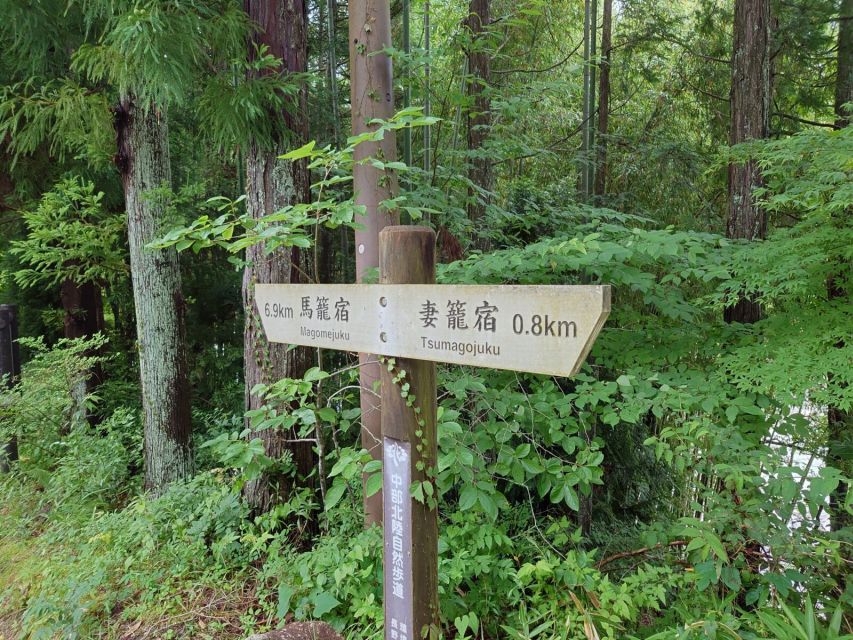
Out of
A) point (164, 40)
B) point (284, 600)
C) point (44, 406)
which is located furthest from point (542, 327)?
point (44, 406)

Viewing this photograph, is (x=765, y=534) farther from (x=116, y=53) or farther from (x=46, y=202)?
(x=46, y=202)

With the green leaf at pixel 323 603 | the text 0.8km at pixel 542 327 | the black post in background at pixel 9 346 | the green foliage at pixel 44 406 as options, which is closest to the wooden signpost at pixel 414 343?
the text 0.8km at pixel 542 327

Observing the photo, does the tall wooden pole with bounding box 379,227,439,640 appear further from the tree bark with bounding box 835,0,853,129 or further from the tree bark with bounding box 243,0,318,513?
the tree bark with bounding box 835,0,853,129

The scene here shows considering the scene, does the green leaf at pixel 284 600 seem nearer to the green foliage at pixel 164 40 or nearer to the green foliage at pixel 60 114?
the green foliage at pixel 164 40

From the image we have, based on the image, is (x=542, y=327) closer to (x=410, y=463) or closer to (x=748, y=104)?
(x=410, y=463)

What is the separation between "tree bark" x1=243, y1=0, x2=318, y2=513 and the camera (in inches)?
119

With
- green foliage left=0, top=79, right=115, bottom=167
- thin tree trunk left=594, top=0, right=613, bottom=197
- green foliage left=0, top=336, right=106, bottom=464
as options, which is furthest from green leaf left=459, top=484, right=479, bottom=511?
thin tree trunk left=594, top=0, right=613, bottom=197

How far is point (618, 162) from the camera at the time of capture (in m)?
7.09

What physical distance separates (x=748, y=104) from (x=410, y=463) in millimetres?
4356

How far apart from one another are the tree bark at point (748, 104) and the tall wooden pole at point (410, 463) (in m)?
3.42

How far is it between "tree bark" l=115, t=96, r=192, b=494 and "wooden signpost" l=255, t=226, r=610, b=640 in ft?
9.52

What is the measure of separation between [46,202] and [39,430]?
2.10 metres

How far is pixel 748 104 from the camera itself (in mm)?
4184

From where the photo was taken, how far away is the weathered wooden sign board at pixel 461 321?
113 centimetres
